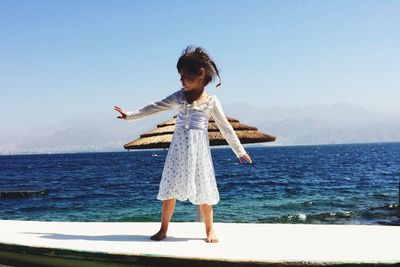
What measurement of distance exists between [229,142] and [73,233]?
174 cm

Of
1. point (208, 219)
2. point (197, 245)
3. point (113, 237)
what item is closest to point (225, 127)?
point (208, 219)

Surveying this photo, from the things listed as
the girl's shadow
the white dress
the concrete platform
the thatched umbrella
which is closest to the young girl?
the white dress

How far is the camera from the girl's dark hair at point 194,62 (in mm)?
3762

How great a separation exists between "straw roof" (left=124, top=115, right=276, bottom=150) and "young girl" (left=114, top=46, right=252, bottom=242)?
572mm

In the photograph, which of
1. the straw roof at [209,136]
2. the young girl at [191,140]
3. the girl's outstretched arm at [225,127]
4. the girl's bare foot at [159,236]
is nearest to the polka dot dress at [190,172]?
the young girl at [191,140]

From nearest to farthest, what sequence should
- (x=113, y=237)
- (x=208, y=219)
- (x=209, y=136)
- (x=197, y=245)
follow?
1. (x=197, y=245)
2. (x=208, y=219)
3. (x=113, y=237)
4. (x=209, y=136)

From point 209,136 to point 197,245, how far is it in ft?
4.28

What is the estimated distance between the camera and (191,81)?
12.5 ft

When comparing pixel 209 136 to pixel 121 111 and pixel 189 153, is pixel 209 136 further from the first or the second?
pixel 121 111

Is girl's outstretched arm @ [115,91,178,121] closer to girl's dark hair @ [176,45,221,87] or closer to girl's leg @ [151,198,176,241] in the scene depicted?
girl's dark hair @ [176,45,221,87]

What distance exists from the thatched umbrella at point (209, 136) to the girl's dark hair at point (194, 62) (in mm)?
891

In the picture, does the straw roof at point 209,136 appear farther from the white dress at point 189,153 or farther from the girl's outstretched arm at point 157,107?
the girl's outstretched arm at point 157,107

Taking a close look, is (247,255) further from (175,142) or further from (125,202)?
(125,202)

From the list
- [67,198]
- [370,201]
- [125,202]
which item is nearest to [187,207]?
[125,202]
